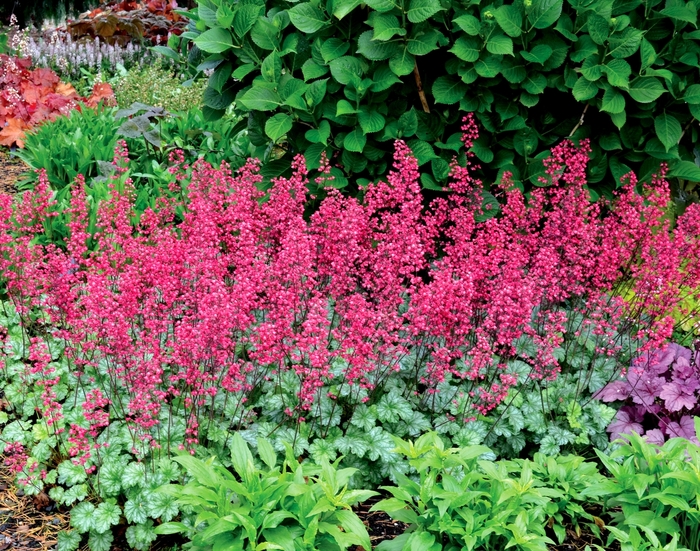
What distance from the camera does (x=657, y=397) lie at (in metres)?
4.02

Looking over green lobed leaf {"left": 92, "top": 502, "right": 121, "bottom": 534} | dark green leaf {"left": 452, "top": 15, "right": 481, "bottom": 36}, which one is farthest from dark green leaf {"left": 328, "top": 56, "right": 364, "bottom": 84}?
green lobed leaf {"left": 92, "top": 502, "right": 121, "bottom": 534}

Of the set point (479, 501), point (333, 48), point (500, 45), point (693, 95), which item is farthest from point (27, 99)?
point (479, 501)

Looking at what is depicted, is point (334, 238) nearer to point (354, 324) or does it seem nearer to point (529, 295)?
point (354, 324)

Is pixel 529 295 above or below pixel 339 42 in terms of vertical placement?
below

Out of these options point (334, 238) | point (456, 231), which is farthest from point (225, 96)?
point (456, 231)

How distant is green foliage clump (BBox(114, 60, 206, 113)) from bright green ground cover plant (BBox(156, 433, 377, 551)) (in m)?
6.51

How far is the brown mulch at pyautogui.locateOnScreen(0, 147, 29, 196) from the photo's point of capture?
23.7 feet

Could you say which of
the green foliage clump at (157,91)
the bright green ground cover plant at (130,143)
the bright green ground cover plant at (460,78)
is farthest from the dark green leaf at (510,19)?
the green foliage clump at (157,91)

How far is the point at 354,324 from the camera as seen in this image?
132 inches

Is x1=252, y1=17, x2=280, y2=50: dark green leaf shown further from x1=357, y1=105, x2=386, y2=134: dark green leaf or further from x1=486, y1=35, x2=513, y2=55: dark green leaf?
x1=486, y1=35, x2=513, y2=55: dark green leaf

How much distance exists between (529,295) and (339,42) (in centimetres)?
235

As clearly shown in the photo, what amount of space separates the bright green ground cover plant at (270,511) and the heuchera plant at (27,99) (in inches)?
262

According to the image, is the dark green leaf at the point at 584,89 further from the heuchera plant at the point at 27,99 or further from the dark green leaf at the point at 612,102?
the heuchera plant at the point at 27,99

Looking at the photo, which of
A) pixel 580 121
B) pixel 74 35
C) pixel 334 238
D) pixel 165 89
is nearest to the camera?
pixel 334 238
